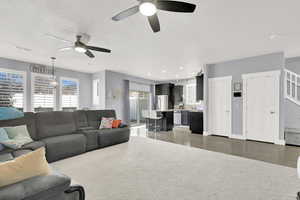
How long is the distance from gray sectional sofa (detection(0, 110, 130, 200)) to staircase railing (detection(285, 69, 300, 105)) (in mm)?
5455

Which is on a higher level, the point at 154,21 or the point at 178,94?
the point at 154,21

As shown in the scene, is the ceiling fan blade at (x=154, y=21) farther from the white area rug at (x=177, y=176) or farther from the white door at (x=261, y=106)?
the white door at (x=261, y=106)

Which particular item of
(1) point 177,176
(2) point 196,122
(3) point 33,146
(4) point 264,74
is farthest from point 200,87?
(3) point 33,146

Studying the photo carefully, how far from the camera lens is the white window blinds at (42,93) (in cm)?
580

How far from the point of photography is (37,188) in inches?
40.6

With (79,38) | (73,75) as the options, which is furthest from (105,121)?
(73,75)

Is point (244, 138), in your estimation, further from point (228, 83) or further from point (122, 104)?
point (122, 104)

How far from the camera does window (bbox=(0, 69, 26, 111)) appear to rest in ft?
16.7

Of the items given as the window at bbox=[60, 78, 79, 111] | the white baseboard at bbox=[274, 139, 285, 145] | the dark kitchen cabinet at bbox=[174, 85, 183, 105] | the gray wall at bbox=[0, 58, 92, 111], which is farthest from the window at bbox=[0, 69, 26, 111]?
the white baseboard at bbox=[274, 139, 285, 145]

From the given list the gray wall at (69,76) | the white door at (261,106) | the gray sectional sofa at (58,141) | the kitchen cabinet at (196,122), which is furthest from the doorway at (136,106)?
the white door at (261,106)

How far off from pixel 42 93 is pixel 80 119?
118 inches

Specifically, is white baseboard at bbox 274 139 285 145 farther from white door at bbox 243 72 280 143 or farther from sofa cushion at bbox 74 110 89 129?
sofa cushion at bbox 74 110 89 129

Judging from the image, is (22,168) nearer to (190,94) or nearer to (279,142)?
(279,142)

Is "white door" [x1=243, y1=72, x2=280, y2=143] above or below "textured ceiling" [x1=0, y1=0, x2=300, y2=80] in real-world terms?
below
